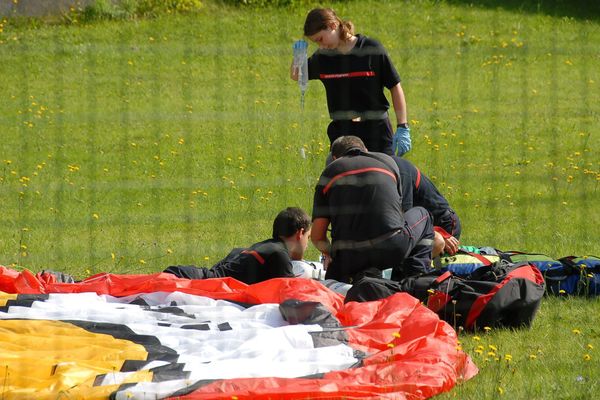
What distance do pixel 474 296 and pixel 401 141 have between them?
1.86 metres

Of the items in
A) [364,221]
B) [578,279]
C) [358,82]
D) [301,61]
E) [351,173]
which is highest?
[301,61]

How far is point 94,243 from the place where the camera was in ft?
23.1

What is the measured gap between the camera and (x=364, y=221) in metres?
5.50

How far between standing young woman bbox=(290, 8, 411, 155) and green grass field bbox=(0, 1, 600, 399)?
3.48 feet

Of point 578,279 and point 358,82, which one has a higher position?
point 358,82

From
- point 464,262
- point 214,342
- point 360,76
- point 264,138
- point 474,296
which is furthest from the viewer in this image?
point 264,138

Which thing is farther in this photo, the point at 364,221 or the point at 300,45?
the point at 300,45

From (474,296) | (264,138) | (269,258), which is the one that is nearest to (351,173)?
(269,258)

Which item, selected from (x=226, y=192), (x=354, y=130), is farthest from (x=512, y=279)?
(x=226, y=192)

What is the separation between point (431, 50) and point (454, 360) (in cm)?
903

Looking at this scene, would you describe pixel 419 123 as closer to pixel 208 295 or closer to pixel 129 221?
pixel 129 221

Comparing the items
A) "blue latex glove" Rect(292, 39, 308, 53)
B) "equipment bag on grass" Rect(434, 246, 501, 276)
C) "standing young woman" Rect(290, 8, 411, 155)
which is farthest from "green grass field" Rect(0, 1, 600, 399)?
"blue latex glove" Rect(292, 39, 308, 53)

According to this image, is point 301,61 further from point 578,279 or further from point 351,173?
point 578,279

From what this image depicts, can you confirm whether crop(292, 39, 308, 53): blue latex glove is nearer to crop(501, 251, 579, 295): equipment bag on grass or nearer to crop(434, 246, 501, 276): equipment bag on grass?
crop(434, 246, 501, 276): equipment bag on grass
